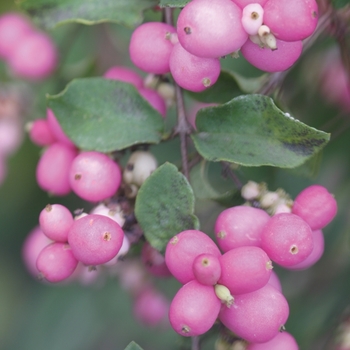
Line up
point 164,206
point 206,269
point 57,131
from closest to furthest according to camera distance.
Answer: point 206,269, point 164,206, point 57,131

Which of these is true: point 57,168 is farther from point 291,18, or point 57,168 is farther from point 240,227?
point 291,18

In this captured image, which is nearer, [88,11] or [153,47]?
[153,47]

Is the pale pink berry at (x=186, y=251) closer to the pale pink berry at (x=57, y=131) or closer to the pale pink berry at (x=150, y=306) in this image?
the pale pink berry at (x=57, y=131)

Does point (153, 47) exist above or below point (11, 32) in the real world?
above

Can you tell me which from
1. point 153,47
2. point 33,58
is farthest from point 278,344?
point 33,58

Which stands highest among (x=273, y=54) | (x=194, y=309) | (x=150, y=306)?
(x=273, y=54)

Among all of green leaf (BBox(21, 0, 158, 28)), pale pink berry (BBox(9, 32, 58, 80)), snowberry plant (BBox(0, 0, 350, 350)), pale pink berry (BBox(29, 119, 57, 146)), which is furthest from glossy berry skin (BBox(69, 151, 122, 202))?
pale pink berry (BBox(9, 32, 58, 80))
